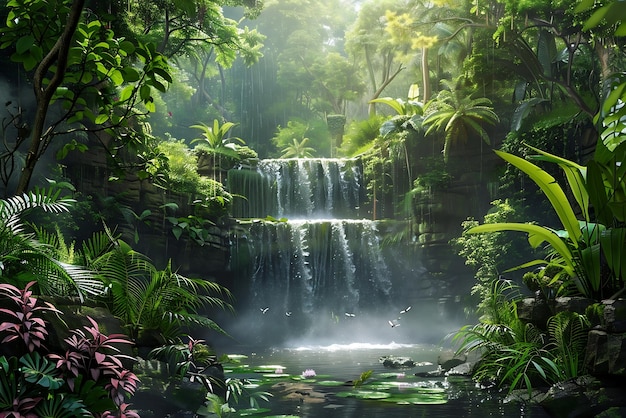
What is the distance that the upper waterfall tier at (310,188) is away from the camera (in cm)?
1814

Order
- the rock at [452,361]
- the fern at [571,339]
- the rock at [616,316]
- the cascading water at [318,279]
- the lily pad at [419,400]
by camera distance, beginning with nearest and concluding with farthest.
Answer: the rock at [616,316] < the lily pad at [419,400] < the fern at [571,339] < the rock at [452,361] < the cascading water at [318,279]

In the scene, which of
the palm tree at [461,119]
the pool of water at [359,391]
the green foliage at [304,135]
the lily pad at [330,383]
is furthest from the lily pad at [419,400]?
the green foliage at [304,135]

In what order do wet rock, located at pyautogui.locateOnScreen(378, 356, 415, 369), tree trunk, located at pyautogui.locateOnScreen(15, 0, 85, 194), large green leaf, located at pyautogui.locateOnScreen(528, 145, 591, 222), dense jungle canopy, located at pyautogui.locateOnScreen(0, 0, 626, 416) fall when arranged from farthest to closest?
wet rock, located at pyautogui.locateOnScreen(378, 356, 415, 369), large green leaf, located at pyautogui.locateOnScreen(528, 145, 591, 222), dense jungle canopy, located at pyautogui.locateOnScreen(0, 0, 626, 416), tree trunk, located at pyautogui.locateOnScreen(15, 0, 85, 194)

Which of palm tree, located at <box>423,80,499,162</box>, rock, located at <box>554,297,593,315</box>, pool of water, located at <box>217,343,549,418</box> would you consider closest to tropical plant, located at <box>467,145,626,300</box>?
rock, located at <box>554,297,593,315</box>

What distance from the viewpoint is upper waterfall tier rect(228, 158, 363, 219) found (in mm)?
18141

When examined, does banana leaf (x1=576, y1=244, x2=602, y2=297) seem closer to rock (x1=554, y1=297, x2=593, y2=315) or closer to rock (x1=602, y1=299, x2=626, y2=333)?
rock (x1=554, y1=297, x2=593, y2=315)

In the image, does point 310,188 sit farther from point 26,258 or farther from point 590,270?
point 26,258

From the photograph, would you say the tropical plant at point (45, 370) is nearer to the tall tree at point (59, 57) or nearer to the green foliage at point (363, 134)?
the tall tree at point (59, 57)

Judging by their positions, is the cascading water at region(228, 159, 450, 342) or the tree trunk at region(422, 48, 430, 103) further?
the tree trunk at region(422, 48, 430, 103)

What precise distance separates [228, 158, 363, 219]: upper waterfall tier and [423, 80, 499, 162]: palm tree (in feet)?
Answer: 9.86

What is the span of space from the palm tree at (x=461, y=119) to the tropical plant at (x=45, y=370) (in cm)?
1311

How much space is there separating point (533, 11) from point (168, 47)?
958 centimetres

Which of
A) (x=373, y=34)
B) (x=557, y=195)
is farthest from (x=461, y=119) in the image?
(x=373, y=34)

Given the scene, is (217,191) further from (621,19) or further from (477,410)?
(621,19)
